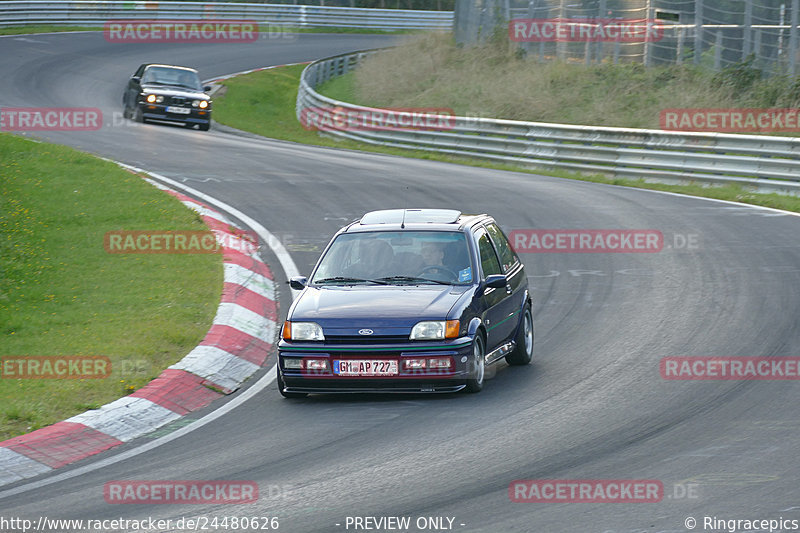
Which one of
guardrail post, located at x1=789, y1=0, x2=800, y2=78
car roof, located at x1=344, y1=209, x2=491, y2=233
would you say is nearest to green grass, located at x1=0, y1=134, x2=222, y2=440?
car roof, located at x1=344, y1=209, x2=491, y2=233

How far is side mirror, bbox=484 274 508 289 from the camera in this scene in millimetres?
9789

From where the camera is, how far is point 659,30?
3045cm

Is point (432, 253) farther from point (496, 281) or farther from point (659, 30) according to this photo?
point (659, 30)

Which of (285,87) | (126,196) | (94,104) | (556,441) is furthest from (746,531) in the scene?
(285,87)

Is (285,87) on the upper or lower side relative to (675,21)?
lower

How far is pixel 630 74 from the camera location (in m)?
30.6

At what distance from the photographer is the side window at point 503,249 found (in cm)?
1091

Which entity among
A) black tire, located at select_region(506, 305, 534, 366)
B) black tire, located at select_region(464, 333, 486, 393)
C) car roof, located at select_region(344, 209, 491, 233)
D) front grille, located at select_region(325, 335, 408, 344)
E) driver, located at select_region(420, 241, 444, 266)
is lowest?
black tire, located at select_region(506, 305, 534, 366)

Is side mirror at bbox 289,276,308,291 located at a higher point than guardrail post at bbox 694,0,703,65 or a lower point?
lower

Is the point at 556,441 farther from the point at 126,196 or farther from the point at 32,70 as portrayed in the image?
the point at 32,70

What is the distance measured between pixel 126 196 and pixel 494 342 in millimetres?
8521

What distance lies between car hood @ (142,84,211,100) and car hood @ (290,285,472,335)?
2056 centimetres

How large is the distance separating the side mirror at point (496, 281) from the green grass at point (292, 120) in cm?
1055

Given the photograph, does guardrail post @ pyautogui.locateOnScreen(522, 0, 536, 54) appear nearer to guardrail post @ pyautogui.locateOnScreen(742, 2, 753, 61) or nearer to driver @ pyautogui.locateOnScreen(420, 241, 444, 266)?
guardrail post @ pyautogui.locateOnScreen(742, 2, 753, 61)
